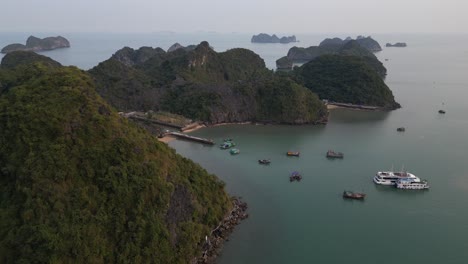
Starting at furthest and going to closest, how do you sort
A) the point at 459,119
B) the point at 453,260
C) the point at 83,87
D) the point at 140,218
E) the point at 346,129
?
1. the point at 459,119
2. the point at 346,129
3. the point at 83,87
4. the point at 453,260
5. the point at 140,218

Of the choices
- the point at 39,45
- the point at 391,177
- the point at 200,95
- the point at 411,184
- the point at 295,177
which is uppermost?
the point at 39,45

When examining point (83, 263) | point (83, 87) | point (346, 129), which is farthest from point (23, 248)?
point (346, 129)

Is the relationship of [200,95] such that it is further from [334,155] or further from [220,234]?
[220,234]

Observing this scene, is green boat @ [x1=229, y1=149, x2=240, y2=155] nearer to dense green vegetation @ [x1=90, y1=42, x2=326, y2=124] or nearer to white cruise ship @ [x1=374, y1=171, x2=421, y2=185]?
dense green vegetation @ [x1=90, y1=42, x2=326, y2=124]

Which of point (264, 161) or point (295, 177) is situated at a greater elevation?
point (264, 161)

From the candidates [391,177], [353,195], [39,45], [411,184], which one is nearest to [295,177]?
[353,195]

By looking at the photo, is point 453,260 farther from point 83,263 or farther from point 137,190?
point 83,263
